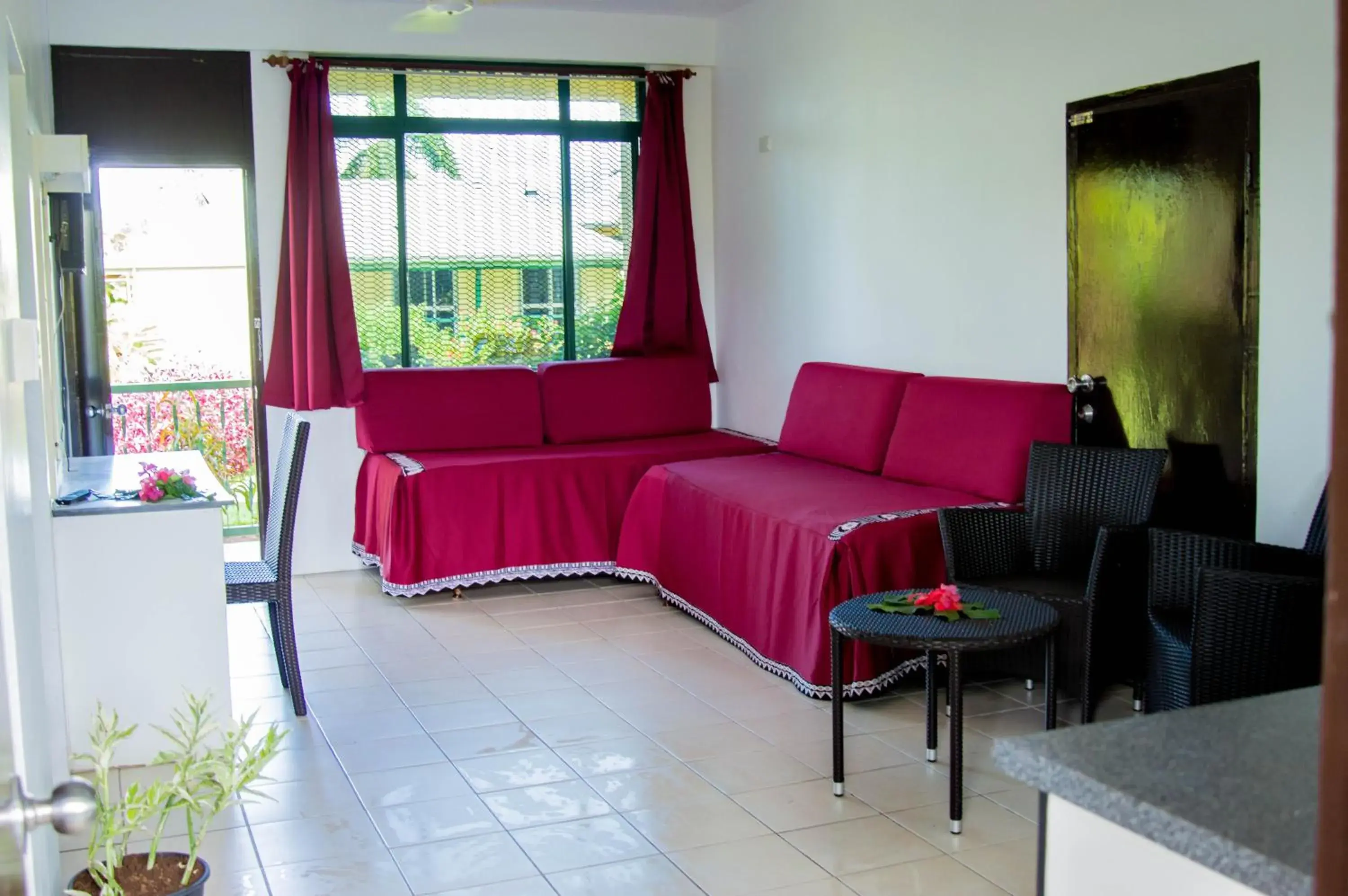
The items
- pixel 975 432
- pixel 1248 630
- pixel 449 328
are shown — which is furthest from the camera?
pixel 449 328

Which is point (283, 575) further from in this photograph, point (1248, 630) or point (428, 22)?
point (428, 22)

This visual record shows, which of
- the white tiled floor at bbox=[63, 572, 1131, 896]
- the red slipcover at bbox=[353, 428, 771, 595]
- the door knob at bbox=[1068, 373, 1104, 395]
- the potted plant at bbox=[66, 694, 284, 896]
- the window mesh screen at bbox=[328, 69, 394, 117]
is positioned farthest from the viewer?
the window mesh screen at bbox=[328, 69, 394, 117]

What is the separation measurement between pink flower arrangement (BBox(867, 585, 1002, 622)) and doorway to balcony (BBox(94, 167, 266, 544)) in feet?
12.4

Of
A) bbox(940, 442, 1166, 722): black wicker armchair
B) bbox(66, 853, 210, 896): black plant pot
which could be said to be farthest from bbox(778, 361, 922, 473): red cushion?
bbox(66, 853, 210, 896): black plant pot

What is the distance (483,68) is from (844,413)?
263cm

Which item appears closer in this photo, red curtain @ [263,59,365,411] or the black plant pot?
the black plant pot

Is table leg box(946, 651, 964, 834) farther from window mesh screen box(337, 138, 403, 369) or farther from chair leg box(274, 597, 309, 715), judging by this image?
window mesh screen box(337, 138, 403, 369)

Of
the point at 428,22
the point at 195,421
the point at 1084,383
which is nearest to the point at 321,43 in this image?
the point at 428,22

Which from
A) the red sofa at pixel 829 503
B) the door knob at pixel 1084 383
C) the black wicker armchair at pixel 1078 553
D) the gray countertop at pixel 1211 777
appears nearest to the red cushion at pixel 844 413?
the red sofa at pixel 829 503

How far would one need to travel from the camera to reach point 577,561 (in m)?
5.94

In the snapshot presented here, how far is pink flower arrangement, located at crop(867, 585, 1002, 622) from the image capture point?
3.34 metres

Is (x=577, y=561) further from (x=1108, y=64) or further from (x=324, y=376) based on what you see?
(x=1108, y=64)

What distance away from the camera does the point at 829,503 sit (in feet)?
15.0

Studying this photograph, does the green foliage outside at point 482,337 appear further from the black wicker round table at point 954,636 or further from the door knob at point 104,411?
the black wicker round table at point 954,636
